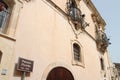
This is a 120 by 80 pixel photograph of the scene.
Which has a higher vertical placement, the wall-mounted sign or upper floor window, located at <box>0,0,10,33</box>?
upper floor window, located at <box>0,0,10,33</box>

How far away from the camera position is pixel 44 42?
8.08 meters

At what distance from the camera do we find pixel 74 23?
11.2 m

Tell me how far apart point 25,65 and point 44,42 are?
190 cm

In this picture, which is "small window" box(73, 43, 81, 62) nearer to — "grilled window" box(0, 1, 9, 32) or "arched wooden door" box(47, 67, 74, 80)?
"arched wooden door" box(47, 67, 74, 80)

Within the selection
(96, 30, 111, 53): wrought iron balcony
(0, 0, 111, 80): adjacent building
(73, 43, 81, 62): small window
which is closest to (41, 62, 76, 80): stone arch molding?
(0, 0, 111, 80): adjacent building

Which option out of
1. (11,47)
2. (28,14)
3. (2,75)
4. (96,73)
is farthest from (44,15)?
(96,73)

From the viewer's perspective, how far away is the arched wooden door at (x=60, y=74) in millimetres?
8017

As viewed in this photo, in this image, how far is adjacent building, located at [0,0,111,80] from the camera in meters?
6.32

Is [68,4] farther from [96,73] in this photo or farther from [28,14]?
[96,73]

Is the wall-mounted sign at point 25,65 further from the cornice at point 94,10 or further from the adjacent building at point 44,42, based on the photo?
the cornice at point 94,10

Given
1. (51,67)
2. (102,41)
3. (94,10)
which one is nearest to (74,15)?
(51,67)

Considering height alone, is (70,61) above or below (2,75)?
above

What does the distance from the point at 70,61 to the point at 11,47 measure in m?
4.18

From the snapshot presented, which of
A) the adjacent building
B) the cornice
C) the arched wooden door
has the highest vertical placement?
the cornice
